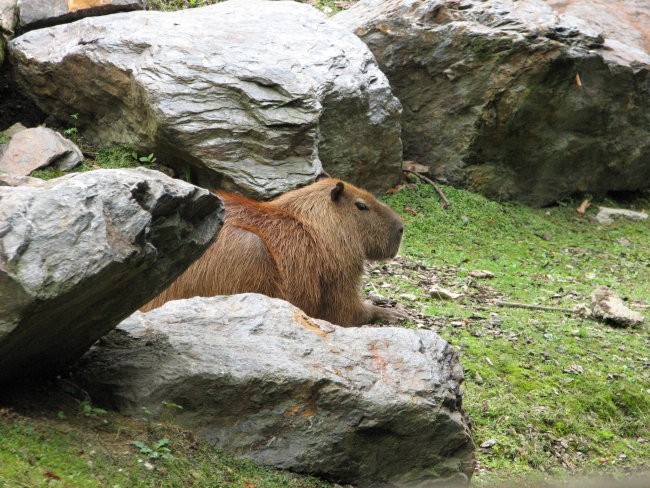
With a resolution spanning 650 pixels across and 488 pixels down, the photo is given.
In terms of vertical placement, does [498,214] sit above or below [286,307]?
below

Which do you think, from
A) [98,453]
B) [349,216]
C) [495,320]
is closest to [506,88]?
[495,320]

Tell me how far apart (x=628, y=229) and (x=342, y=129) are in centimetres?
410

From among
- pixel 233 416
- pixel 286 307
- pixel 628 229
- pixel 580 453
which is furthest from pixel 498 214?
pixel 233 416

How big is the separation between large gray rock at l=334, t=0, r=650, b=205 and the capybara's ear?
4574mm

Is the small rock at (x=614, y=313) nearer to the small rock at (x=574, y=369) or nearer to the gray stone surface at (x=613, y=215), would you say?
the small rock at (x=574, y=369)

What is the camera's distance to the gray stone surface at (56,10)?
32.7 ft

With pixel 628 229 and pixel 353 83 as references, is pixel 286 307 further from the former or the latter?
pixel 628 229

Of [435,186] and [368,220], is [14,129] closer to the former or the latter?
[368,220]

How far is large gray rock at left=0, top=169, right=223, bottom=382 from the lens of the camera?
10.2 feet

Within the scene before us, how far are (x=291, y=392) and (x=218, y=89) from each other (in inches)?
207

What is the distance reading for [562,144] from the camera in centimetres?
1188

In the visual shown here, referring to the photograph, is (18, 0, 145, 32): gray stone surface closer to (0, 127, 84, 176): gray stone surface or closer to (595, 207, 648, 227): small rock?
(0, 127, 84, 176): gray stone surface

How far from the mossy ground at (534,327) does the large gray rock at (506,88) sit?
52 centimetres

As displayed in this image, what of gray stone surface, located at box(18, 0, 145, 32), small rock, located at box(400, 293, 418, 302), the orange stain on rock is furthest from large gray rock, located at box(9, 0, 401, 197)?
small rock, located at box(400, 293, 418, 302)
